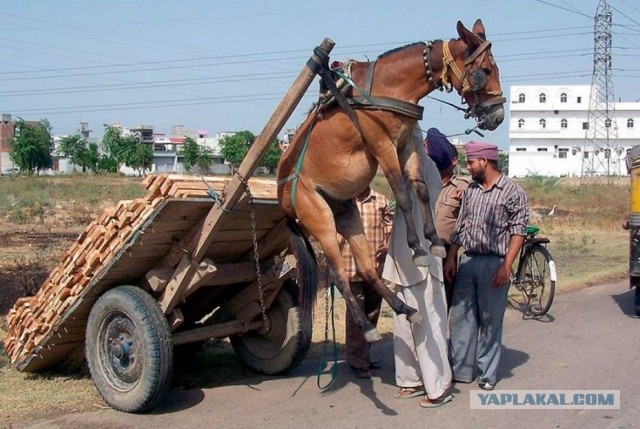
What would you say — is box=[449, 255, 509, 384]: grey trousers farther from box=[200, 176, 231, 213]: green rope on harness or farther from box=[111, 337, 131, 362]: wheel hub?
box=[111, 337, 131, 362]: wheel hub

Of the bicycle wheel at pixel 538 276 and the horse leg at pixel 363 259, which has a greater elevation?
the horse leg at pixel 363 259

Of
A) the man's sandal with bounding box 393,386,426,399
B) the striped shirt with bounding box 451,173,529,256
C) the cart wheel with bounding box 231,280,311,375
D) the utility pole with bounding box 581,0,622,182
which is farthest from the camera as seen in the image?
the utility pole with bounding box 581,0,622,182

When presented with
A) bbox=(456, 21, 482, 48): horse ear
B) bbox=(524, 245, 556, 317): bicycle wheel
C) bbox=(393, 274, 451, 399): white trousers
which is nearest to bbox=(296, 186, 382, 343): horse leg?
bbox=(393, 274, 451, 399): white trousers

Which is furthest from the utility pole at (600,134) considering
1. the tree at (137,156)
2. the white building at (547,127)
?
the tree at (137,156)

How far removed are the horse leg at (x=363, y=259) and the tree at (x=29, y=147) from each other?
81329 millimetres

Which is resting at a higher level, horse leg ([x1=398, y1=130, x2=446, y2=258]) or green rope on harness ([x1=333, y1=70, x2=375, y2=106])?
green rope on harness ([x1=333, y1=70, x2=375, y2=106])

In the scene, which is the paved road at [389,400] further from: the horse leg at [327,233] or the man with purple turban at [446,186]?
the man with purple turban at [446,186]

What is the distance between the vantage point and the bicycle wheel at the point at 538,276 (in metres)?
9.69

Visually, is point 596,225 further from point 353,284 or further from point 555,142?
point 555,142

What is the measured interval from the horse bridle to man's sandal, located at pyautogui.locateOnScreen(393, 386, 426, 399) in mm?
2289

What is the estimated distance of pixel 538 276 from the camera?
393 inches

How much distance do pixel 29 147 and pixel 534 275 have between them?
78.6 metres

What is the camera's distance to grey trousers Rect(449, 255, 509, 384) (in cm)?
645

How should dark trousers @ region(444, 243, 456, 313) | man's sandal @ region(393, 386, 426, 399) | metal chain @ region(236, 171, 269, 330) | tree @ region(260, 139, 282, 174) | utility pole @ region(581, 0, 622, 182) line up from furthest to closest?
utility pole @ region(581, 0, 622, 182), dark trousers @ region(444, 243, 456, 313), man's sandal @ region(393, 386, 426, 399), tree @ region(260, 139, 282, 174), metal chain @ region(236, 171, 269, 330)
